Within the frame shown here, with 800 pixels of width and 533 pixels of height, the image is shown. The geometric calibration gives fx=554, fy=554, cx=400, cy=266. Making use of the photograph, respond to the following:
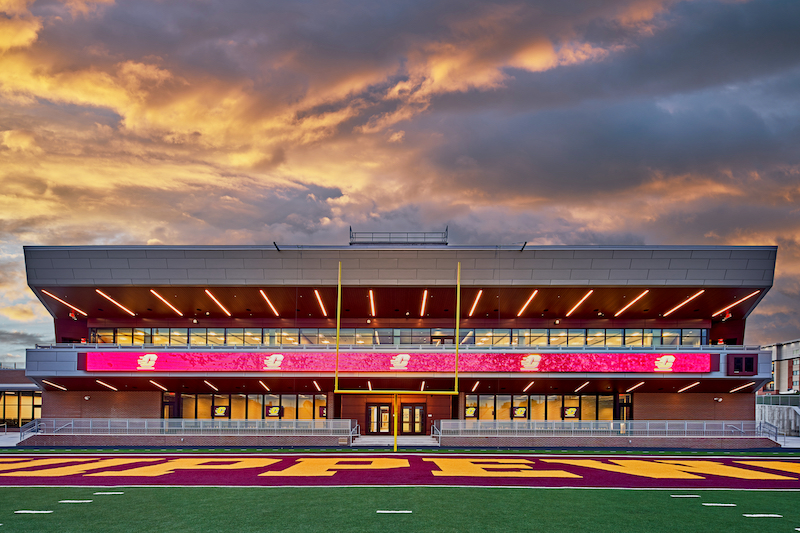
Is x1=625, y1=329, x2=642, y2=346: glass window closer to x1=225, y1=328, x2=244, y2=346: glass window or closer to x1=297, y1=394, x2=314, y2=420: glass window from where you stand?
x1=297, y1=394, x2=314, y2=420: glass window

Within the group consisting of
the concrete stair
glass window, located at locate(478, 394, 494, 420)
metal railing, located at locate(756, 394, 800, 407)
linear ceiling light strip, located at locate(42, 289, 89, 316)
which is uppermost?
linear ceiling light strip, located at locate(42, 289, 89, 316)

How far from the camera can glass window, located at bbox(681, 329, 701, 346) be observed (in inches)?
1517

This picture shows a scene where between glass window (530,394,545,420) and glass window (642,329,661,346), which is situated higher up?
glass window (642,329,661,346)

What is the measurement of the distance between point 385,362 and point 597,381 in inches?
527

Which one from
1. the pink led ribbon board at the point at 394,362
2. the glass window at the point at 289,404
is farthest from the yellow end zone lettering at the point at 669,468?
the glass window at the point at 289,404

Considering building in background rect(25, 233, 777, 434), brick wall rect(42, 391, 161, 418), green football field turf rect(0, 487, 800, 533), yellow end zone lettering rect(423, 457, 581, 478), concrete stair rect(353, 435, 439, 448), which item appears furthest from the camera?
brick wall rect(42, 391, 161, 418)

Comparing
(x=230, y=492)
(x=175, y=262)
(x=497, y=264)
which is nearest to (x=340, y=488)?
(x=230, y=492)

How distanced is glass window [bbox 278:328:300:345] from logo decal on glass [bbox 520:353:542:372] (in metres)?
15.6

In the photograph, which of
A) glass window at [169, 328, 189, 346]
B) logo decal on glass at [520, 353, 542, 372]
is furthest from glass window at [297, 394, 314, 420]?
logo decal on glass at [520, 353, 542, 372]

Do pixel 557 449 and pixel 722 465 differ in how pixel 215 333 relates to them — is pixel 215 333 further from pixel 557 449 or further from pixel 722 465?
pixel 722 465

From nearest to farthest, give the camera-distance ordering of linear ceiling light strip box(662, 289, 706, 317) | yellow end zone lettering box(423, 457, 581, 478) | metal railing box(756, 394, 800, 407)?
yellow end zone lettering box(423, 457, 581, 478), linear ceiling light strip box(662, 289, 706, 317), metal railing box(756, 394, 800, 407)

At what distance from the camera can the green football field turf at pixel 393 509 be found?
10.1m

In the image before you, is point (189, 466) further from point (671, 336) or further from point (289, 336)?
point (671, 336)

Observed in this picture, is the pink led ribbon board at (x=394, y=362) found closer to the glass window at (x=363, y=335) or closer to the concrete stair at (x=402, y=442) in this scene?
the concrete stair at (x=402, y=442)
